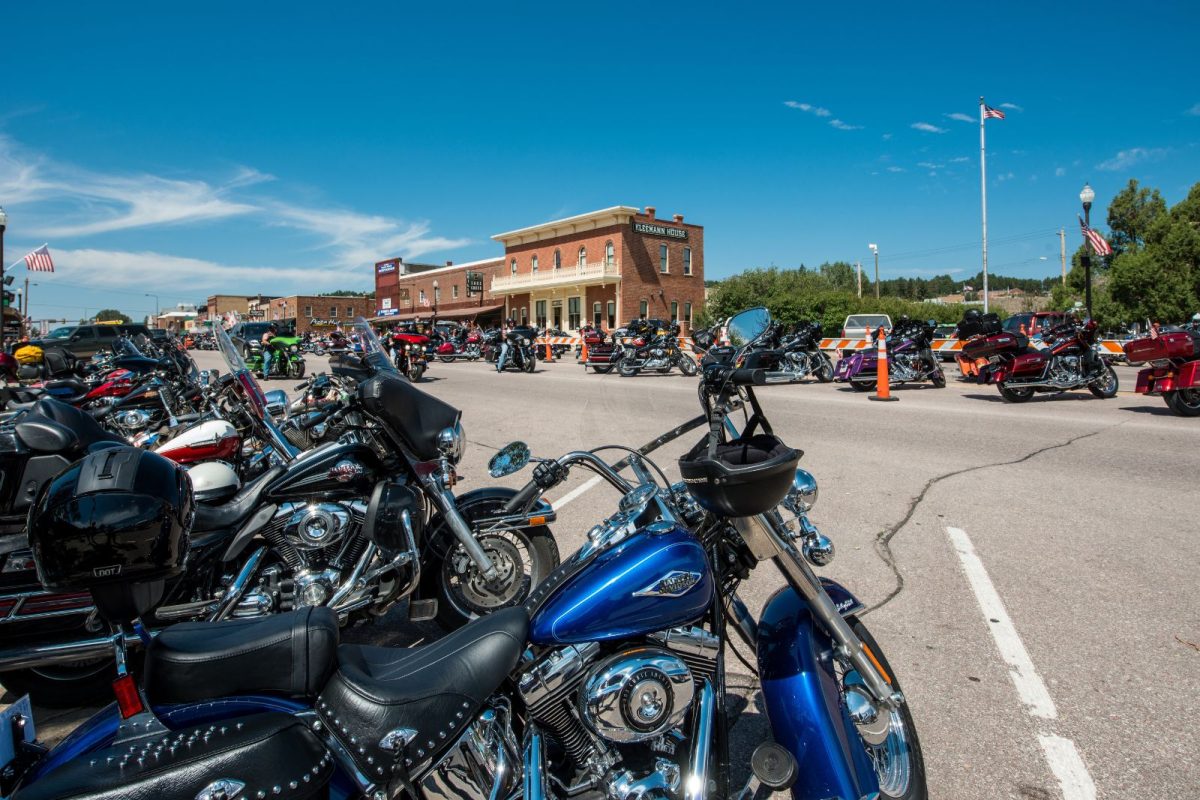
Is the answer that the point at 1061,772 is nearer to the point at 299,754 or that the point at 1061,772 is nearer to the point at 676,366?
the point at 299,754

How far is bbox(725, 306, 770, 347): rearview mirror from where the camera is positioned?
2.41 metres

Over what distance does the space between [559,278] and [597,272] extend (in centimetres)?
387

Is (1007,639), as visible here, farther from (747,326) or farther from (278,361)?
(278,361)

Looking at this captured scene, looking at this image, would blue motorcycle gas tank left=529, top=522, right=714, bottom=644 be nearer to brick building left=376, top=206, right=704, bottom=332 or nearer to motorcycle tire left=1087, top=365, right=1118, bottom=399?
motorcycle tire left=1087, top=365, right=1118, bottom=399

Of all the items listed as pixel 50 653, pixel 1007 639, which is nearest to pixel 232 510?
pixel 50 653

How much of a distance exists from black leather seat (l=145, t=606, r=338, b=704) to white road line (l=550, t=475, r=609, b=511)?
4.37 meters

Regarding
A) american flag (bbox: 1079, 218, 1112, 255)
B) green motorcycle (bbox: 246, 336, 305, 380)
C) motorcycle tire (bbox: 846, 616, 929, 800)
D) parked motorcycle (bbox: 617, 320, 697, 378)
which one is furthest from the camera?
american flag (bbox: 1079, 218, 1112, 255)

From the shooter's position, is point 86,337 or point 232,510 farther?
point 86,337

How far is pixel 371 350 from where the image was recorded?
4.35 meters

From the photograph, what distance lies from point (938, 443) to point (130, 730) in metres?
8.63

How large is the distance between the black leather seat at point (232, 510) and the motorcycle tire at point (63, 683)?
764 mm

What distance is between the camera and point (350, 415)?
420 centimetres

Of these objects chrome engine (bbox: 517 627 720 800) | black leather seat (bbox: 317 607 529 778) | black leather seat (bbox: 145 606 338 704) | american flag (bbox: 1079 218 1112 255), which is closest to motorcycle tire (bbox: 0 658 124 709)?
black leather seat (bbox: 145 606 338 704)

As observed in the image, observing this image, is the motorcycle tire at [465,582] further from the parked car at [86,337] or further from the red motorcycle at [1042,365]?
the parked car at [86,337]
